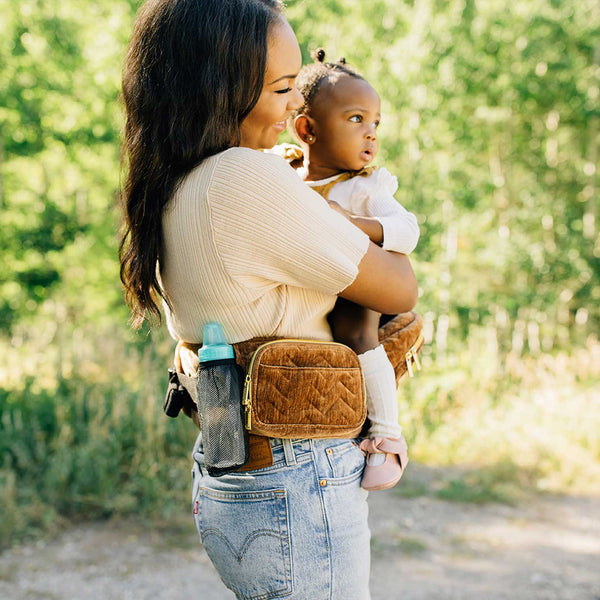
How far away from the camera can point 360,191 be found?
1760 millimetres

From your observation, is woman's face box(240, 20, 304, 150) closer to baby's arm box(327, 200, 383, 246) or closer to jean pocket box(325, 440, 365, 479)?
baby's arm box(327, 200, 383, 246)

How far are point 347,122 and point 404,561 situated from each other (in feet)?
10.1

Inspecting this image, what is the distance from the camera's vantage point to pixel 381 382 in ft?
5.24

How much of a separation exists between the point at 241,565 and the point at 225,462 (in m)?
0.23

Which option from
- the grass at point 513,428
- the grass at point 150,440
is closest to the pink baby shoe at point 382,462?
the grass at point 150,440

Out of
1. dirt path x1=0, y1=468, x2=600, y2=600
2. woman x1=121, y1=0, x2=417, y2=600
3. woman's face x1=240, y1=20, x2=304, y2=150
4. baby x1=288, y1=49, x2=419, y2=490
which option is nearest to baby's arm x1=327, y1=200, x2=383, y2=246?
baby x1=288, y1=49, x2=419, y2=490

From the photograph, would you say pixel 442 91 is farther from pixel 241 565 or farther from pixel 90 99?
pixel 241 565

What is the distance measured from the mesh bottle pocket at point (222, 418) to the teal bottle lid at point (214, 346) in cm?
1

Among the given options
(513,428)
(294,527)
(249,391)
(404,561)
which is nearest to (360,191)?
(249,391)

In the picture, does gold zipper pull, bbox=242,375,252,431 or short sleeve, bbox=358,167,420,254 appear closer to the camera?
gold zipper pull, bbox=242,375,252,431

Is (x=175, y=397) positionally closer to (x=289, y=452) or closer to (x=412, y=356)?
(x=289, y=452)

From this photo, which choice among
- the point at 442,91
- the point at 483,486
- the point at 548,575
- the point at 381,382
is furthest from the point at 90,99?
the point at 381,382

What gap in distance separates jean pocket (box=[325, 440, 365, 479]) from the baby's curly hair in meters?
0.98

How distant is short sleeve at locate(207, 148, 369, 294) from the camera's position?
1.26 metres
